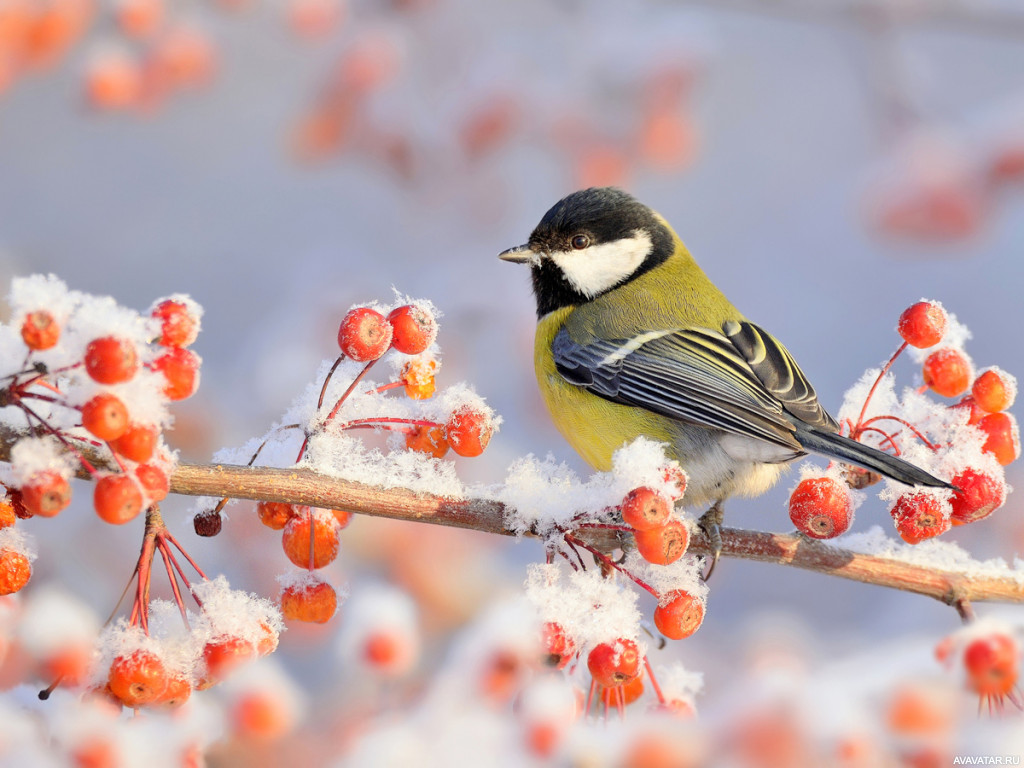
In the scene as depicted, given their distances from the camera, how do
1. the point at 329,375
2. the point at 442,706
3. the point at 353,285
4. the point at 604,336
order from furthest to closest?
the point at 353,285, the point at 604,336, the point at 442,706, the point at 329,375

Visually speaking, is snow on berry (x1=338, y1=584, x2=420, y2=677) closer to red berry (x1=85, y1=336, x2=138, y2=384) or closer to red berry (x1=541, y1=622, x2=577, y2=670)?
red berry (x1=541, y1=622, x2=577, y2=670)

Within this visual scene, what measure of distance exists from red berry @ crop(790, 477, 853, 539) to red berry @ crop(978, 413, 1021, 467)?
8.8 inches

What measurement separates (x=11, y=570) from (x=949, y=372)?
1249mm

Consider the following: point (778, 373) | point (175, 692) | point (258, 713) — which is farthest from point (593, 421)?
point (175, 692)

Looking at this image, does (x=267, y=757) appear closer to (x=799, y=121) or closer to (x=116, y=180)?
(x=116, y=180)

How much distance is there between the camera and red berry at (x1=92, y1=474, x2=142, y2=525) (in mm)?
957

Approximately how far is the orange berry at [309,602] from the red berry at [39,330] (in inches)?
18.6

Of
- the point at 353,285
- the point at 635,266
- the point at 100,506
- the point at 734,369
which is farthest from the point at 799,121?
the point at 100,506

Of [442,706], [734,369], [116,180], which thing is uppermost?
[116,180]

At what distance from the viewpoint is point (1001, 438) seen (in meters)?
1.36

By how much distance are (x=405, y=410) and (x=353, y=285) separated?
2130 millimetres

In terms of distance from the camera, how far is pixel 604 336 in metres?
2.04

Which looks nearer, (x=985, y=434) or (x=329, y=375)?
(x=329, y=375)

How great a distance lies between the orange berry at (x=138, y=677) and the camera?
106 cm
